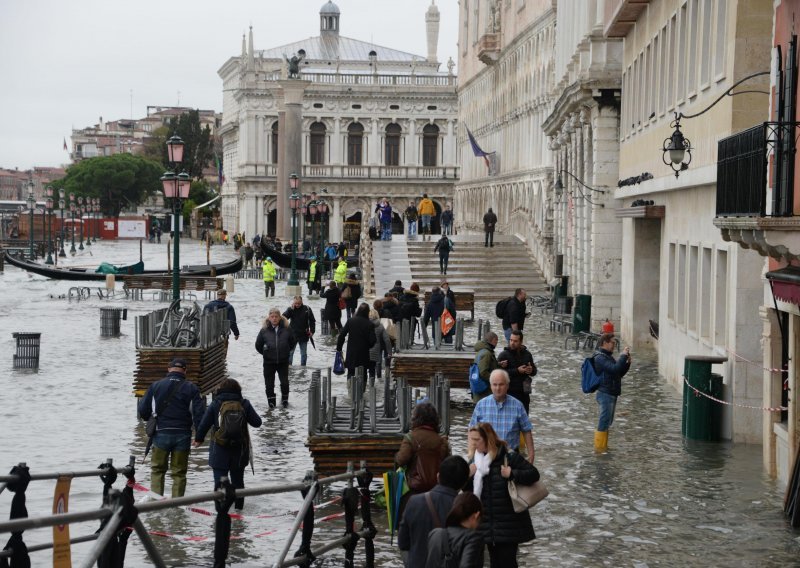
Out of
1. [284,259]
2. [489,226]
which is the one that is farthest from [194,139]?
[489,226]

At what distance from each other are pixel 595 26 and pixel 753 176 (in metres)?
20.7

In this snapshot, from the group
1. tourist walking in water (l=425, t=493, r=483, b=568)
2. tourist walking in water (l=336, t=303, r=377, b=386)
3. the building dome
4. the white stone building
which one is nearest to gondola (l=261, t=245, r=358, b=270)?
the white stone building

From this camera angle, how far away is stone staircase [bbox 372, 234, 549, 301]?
47.2m

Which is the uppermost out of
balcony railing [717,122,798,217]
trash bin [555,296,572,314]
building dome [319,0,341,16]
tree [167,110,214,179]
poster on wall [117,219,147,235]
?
building dome [319,0,341,16]

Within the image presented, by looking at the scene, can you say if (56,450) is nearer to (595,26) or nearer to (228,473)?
(228,473)

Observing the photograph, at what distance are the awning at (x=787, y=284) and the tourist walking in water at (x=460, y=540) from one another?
227 inches

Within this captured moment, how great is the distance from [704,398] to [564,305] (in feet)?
65.6

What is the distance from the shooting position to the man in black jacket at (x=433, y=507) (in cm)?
878

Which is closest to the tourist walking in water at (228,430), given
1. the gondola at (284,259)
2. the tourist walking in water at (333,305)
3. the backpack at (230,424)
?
the backpack at (230,424)

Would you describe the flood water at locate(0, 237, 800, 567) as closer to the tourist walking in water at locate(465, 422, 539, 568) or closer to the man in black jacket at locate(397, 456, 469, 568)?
the tourist walking in water at locate(465, 422, 539, 568)

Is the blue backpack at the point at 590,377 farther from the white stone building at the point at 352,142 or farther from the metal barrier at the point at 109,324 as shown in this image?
the white stone building at the point at 352,142

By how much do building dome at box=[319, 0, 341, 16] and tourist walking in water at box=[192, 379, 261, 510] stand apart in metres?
120

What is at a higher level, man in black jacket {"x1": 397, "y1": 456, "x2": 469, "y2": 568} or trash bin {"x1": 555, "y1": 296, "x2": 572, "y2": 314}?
man in black jacket {"x1": 397, "y1": 456, "x2": 469, "y2": 568}

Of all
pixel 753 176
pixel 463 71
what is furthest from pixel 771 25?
pixel 463 71
